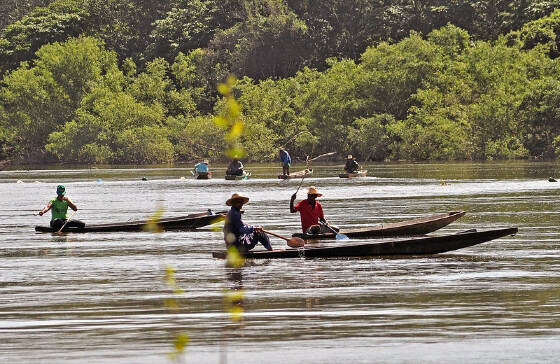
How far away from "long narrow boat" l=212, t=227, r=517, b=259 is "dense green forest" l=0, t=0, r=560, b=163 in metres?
56.4

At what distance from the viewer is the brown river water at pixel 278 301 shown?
10.7 m

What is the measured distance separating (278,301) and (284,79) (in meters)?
81.5

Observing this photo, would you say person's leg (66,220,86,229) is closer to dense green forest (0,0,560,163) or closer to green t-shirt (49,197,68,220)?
green t-shirt (49,197,68,220)

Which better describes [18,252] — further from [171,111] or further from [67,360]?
[171,111]

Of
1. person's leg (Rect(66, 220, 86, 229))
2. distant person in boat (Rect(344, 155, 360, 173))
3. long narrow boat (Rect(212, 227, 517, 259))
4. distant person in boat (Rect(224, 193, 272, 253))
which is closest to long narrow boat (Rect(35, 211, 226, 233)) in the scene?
person's leg (Rect(66, 220, 86, 229))

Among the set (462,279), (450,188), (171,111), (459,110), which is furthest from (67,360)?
(171,111)

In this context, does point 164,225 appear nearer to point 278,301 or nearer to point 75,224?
point 75,224

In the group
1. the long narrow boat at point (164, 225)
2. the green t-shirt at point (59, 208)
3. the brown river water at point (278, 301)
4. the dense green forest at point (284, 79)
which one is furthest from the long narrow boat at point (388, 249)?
the dense green forest at point (284, 79)

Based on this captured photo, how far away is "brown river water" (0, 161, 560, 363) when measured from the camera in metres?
10.7

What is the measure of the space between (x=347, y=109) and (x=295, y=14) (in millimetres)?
14484

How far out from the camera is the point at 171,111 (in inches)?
3949

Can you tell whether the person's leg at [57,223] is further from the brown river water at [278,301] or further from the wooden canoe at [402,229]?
the wooden canoe at [402,229]

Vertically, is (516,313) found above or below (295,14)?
below

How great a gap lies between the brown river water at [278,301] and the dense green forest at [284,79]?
53216 millimetres
